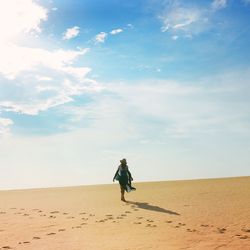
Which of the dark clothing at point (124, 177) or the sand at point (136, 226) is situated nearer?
the sand at point (136, 226)

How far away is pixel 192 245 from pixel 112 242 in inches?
93.9

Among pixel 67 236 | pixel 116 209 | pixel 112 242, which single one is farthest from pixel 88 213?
pixel 112 242

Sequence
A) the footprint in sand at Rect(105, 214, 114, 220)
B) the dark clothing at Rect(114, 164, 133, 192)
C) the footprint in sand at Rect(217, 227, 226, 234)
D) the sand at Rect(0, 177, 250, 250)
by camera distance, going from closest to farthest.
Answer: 1. the sand at Rect(0, 177, 250, 250)
2. the footprint in sand at Rect(217, 227, 226, 234)
3. the footprint in sand at Rect(105, 214, 114, 220)
4. the dark clothing at Rect(114, 164, 133, 192)

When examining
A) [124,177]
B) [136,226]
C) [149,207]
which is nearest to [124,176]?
[124,177]

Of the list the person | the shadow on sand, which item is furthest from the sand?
the person

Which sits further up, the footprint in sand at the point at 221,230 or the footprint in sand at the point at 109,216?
the footprint in sand at the point at 109,216

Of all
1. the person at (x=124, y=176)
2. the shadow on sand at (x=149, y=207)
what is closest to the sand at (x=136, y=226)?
the shadow on sand at (x=149, y=207)

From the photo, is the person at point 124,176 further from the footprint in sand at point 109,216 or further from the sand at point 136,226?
the footprint in sand at point 109,216

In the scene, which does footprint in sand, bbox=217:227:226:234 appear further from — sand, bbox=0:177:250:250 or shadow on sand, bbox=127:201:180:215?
shadow on sand, bbox=127:201:180:215

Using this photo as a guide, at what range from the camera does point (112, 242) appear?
44.4 feet

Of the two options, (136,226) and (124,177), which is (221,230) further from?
(124,177)

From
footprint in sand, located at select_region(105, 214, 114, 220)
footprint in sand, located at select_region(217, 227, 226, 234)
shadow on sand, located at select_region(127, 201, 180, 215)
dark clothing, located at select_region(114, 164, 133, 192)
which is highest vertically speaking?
dark clothing, located at select_region(114, 164, 133, 192)

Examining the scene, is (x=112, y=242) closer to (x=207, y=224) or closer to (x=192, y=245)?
(x=192, y=245)

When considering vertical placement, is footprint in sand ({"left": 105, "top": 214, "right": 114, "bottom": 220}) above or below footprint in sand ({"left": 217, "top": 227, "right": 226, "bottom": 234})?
above
